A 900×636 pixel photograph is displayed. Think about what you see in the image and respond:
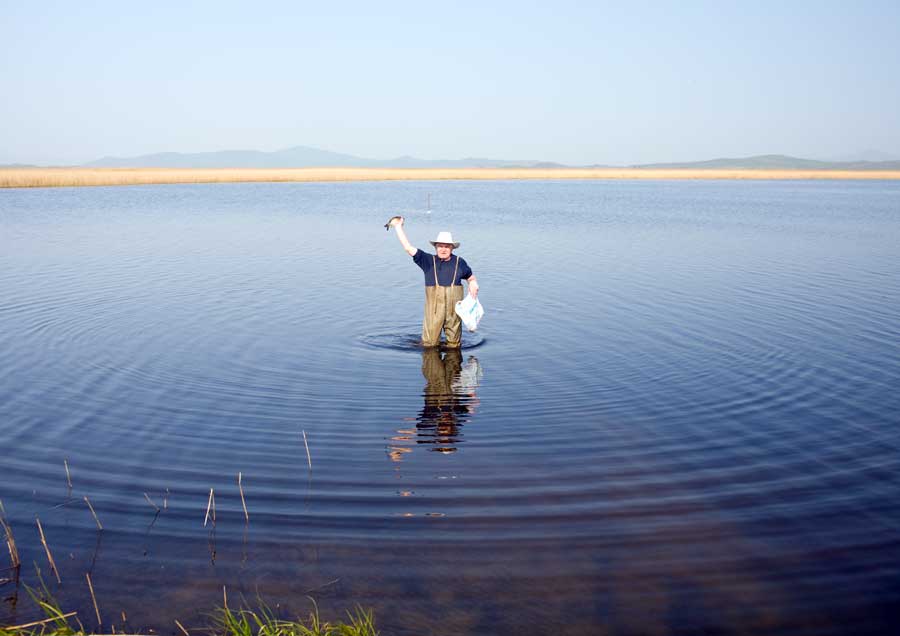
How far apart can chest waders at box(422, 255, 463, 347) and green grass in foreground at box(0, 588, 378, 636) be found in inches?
253

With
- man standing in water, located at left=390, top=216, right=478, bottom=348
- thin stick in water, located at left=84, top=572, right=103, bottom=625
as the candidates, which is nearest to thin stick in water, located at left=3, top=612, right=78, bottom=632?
thin stick in water, located at left=84, top=572, right=103, bottom=625

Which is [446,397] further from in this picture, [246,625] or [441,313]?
[246,625]

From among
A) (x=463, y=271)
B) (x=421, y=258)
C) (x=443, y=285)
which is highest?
(x=421, y=258)

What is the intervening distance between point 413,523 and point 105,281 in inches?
527

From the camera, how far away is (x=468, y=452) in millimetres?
7301

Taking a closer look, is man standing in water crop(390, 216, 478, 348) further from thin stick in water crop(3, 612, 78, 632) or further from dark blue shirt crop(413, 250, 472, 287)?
thin stick in water crop(3, 612, 78, 632)

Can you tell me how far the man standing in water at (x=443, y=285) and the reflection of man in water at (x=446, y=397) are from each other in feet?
1.03

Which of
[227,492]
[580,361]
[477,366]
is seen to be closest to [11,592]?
[227,492]

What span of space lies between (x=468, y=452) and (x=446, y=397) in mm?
1776

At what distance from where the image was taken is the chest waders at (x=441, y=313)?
10.7 metres

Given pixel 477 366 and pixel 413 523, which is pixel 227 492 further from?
pixel 477 366

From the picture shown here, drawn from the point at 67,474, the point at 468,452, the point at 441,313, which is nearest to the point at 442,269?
the point at 441,313

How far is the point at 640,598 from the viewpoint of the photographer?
482cm

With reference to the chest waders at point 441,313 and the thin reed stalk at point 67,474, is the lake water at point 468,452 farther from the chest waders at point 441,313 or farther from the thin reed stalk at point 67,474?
the chest waders at point 441,313
